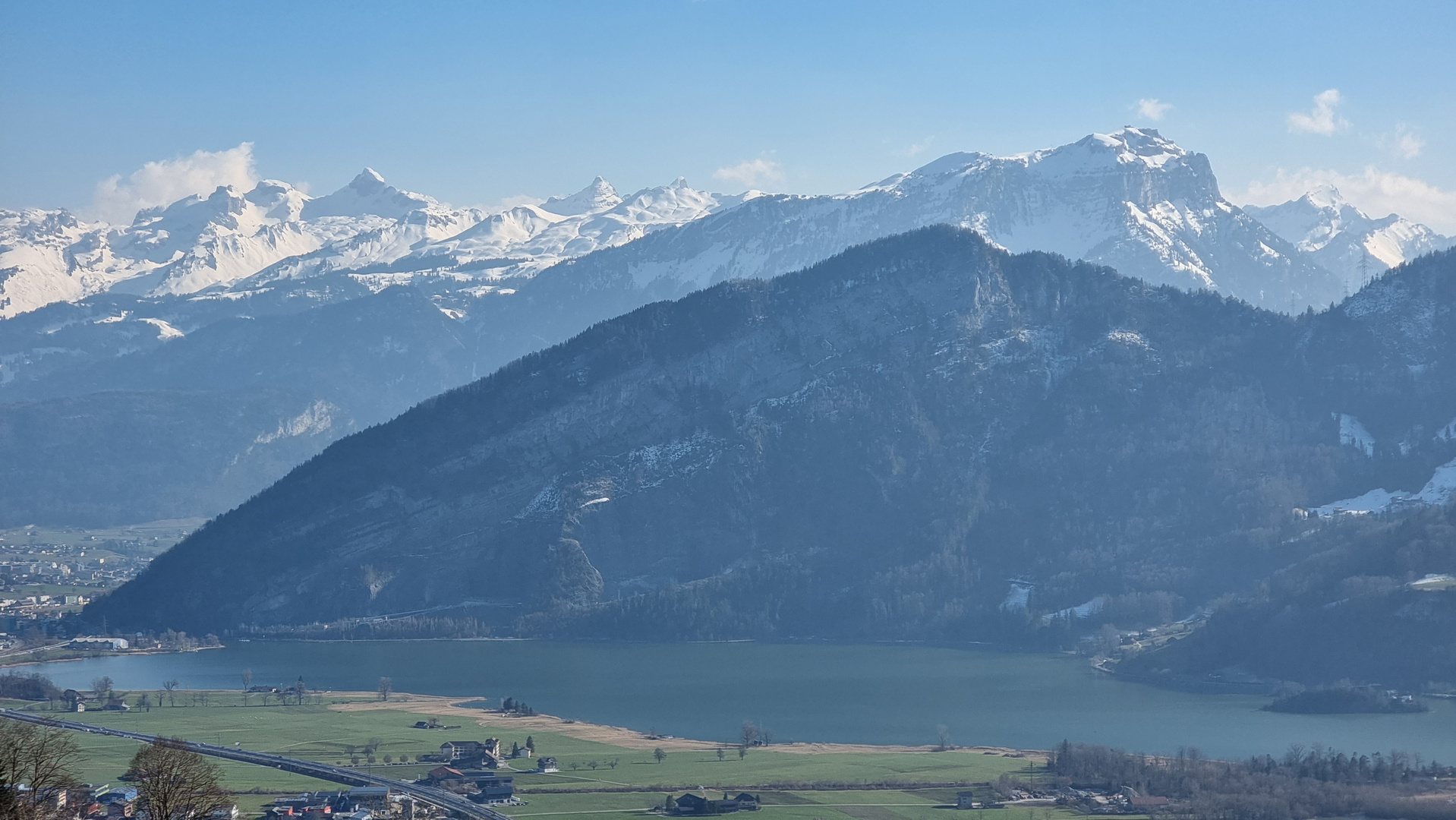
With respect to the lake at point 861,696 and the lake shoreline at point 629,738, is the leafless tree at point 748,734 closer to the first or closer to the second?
the lake shoreline at point 629,738

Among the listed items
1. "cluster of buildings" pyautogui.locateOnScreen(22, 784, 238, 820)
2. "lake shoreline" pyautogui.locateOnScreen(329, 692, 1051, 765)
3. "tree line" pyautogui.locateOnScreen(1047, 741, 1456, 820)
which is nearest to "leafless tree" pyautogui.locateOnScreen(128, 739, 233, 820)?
"cluster of buildings" pyautogui.locateOnScreen(22, 784, 238, 820)

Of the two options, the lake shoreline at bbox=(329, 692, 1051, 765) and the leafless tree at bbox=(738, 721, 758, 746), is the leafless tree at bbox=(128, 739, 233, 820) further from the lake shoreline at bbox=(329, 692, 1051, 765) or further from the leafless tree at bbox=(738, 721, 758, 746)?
the leafless tree at bbox=(738, 721, 758, 746)

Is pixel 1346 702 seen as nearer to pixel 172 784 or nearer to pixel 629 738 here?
pixel 629 738

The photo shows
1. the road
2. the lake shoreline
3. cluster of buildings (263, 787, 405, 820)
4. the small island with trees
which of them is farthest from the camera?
the small island with trees

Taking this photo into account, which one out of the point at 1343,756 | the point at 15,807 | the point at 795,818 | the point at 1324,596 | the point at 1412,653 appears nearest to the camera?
the point at 15,807

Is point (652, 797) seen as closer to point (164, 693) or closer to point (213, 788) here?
point (213, 788)

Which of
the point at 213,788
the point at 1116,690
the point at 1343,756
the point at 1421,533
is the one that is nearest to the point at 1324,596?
the point at 1421,533

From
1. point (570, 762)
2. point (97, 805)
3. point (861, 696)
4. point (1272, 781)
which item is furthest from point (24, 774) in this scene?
point (861, 696)
